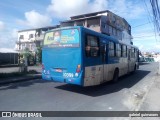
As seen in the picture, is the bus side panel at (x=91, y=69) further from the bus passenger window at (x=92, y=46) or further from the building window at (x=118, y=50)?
the building window at (x=118, y=50)

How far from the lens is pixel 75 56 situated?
815 centimetres

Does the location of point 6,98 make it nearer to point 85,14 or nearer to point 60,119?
point 60,119

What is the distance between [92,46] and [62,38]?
1.49 m

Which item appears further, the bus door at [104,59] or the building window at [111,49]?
the building window at [111,49]

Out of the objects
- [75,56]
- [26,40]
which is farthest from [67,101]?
[26,40]

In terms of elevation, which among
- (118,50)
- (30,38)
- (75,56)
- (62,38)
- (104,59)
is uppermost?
(30,38)

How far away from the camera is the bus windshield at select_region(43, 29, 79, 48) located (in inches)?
324

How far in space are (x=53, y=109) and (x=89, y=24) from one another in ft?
107

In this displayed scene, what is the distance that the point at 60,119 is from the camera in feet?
18.0

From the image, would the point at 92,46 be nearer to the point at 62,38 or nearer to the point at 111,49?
the point at 62,38

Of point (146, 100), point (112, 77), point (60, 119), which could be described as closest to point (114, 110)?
point (146, 100)

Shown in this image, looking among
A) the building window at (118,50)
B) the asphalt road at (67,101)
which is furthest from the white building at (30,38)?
the asphalt road at (67,101)

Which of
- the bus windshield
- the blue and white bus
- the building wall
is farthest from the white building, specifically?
the blue and white bus

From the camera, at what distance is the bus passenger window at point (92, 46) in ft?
27.7
